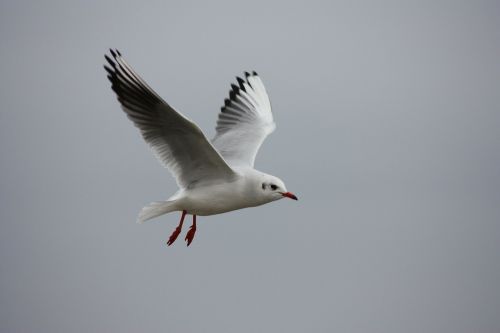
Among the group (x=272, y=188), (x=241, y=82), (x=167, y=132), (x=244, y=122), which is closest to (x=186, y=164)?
(x=167, y=132)

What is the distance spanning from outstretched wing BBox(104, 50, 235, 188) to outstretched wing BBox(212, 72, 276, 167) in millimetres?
688

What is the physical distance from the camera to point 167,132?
7.84 metres

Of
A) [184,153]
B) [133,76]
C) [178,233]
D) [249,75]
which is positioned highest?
[249,75]

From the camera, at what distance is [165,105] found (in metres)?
7.51

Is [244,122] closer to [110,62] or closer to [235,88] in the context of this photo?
[235,88]

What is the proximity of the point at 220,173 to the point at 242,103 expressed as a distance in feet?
8.82

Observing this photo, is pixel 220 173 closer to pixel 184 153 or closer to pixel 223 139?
pixel 184 153

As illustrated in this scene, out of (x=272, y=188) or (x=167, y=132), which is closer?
(x=167, y=132)

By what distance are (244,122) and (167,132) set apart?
2.43 metres

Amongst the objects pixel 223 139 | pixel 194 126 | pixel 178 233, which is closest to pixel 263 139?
pixel 223 139

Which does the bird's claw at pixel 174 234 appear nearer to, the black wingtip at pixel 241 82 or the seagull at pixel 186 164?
the seagull at pixel 186 164

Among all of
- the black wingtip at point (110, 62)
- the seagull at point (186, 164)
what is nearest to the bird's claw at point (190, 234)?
the seagull at point (186, 164)

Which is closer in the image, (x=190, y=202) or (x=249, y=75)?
(x=190, y=202)

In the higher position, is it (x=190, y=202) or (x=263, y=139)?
(x=263, y=139)
